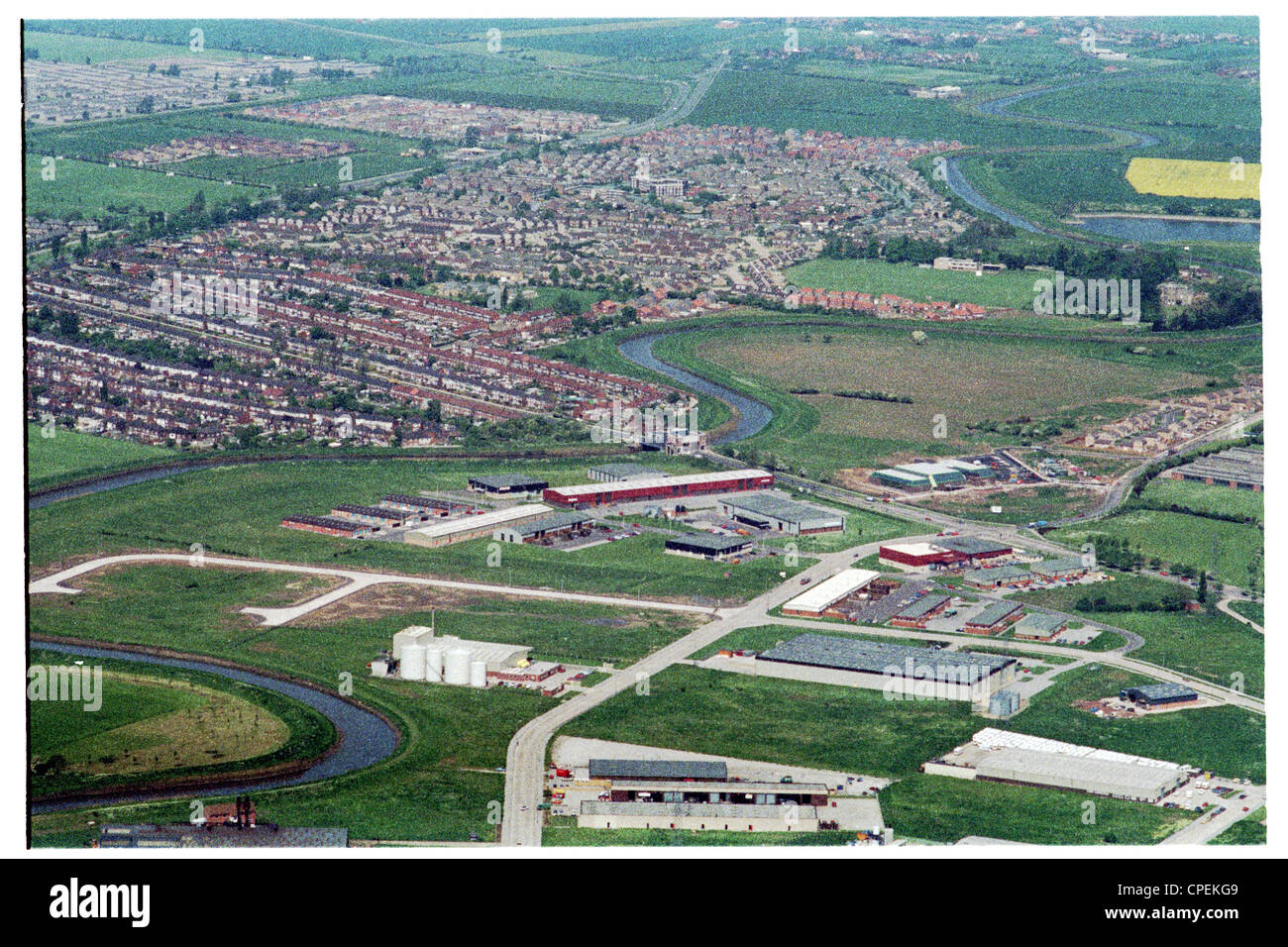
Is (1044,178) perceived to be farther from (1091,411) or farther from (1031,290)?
(1091,411)

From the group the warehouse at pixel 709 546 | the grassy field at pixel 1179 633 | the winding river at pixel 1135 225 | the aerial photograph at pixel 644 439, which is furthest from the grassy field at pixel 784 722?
the winding river at pixel 1135 225

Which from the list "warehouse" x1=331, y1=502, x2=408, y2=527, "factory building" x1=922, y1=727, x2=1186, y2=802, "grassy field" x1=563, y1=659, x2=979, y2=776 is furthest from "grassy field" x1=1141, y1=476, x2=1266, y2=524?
"warehouse" x1=331, y1=502, x2=408, y2=527

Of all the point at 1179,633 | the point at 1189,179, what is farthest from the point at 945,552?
the point at 1189,179

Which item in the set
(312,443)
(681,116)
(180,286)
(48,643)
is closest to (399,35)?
(681,116)

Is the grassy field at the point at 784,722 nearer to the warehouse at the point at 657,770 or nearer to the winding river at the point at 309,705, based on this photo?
the warehouse at the point at 657,770

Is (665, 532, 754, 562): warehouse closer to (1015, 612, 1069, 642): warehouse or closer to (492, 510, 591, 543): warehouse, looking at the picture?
(492, 510, 591, 543): warehouse

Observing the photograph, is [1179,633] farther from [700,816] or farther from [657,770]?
[700,816]
